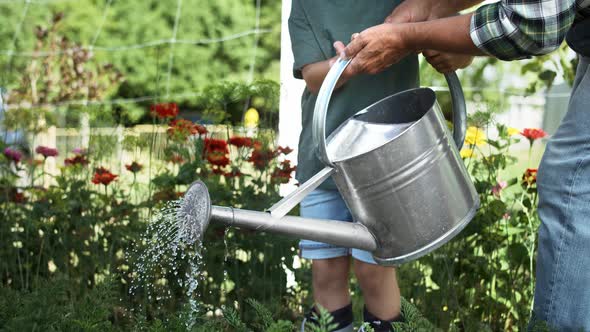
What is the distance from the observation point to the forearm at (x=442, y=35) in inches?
51.4

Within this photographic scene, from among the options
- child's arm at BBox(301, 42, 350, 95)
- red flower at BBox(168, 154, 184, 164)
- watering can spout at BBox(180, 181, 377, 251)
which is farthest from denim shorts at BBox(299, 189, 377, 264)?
red flower at BBox(168, 154, 184, 164)

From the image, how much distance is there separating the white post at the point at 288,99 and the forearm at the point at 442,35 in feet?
3.54

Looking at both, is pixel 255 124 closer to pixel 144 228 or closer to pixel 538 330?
pixel 144 228

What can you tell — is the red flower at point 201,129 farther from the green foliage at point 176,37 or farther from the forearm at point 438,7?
the green foliage at point 176,37

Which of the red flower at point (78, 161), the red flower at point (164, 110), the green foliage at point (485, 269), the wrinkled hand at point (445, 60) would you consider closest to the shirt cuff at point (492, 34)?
the wrinkled hand at point (445, 60)

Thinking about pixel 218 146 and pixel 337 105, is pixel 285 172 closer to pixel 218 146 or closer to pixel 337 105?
pixel 218 146

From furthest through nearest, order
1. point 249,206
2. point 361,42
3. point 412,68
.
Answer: point 249,206 < point 412,68 < point 361,42

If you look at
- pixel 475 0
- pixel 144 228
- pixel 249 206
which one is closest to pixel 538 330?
pixel 475 0

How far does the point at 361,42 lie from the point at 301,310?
1191 mm

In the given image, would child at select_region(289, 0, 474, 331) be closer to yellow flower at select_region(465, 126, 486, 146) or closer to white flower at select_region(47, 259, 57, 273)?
yellow flower at select_region(465, 126, 486, 146)

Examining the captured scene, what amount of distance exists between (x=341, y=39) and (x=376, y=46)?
30 cm

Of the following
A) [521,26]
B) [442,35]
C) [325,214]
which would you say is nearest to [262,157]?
[325,214]

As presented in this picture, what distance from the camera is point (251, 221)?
4.21 feet

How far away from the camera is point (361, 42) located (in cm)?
140
